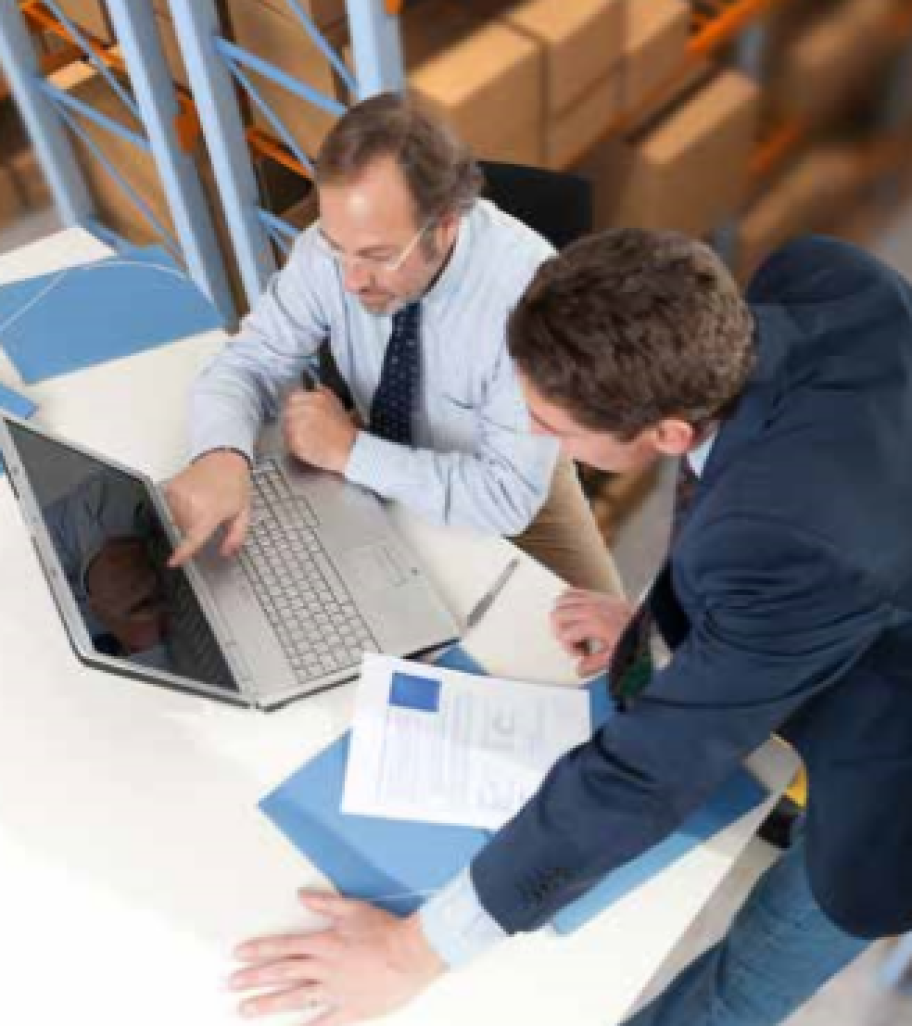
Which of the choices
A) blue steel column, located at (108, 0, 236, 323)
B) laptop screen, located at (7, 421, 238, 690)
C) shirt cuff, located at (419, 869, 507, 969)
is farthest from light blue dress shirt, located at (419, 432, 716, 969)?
blue steel column, located at (108, 0, 236, 323)

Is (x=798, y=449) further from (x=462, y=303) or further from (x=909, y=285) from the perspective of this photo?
(x=462, y=303)

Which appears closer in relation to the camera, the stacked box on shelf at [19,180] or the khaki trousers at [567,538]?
the khaki trousers at [567,538]

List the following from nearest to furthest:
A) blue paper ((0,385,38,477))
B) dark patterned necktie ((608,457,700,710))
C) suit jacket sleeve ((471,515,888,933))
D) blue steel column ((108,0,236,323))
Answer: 1. suit jacket sleeve ((471,515,888,933))
2. dark patterned necktie ((608,457,700,710))
3. blue paper ((0,385,38,477))
4. blue steel column ((108,0,236,323))

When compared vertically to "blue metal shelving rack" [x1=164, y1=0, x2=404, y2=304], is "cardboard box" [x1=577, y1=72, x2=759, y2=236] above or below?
below

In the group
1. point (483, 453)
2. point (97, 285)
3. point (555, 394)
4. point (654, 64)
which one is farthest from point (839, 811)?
point (654, 64)

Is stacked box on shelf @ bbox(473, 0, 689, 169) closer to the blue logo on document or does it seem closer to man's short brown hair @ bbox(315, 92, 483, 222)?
man's short brown hair @ bbox(315, 92, 483, 222)

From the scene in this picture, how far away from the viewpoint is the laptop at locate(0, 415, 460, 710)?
1103mm

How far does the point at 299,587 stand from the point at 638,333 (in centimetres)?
58

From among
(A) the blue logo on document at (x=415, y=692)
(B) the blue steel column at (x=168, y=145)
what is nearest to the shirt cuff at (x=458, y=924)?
(A) the blue logo on document at (x=415, y=692)

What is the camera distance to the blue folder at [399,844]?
3.35ft

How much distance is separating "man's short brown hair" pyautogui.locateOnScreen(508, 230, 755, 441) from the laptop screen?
0.50m

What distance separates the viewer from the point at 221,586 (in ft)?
4.12

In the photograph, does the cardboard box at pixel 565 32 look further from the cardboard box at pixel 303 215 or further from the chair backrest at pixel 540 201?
→ the cardboard box at pixel 303 215

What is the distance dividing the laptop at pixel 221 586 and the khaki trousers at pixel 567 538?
37 centimetres
